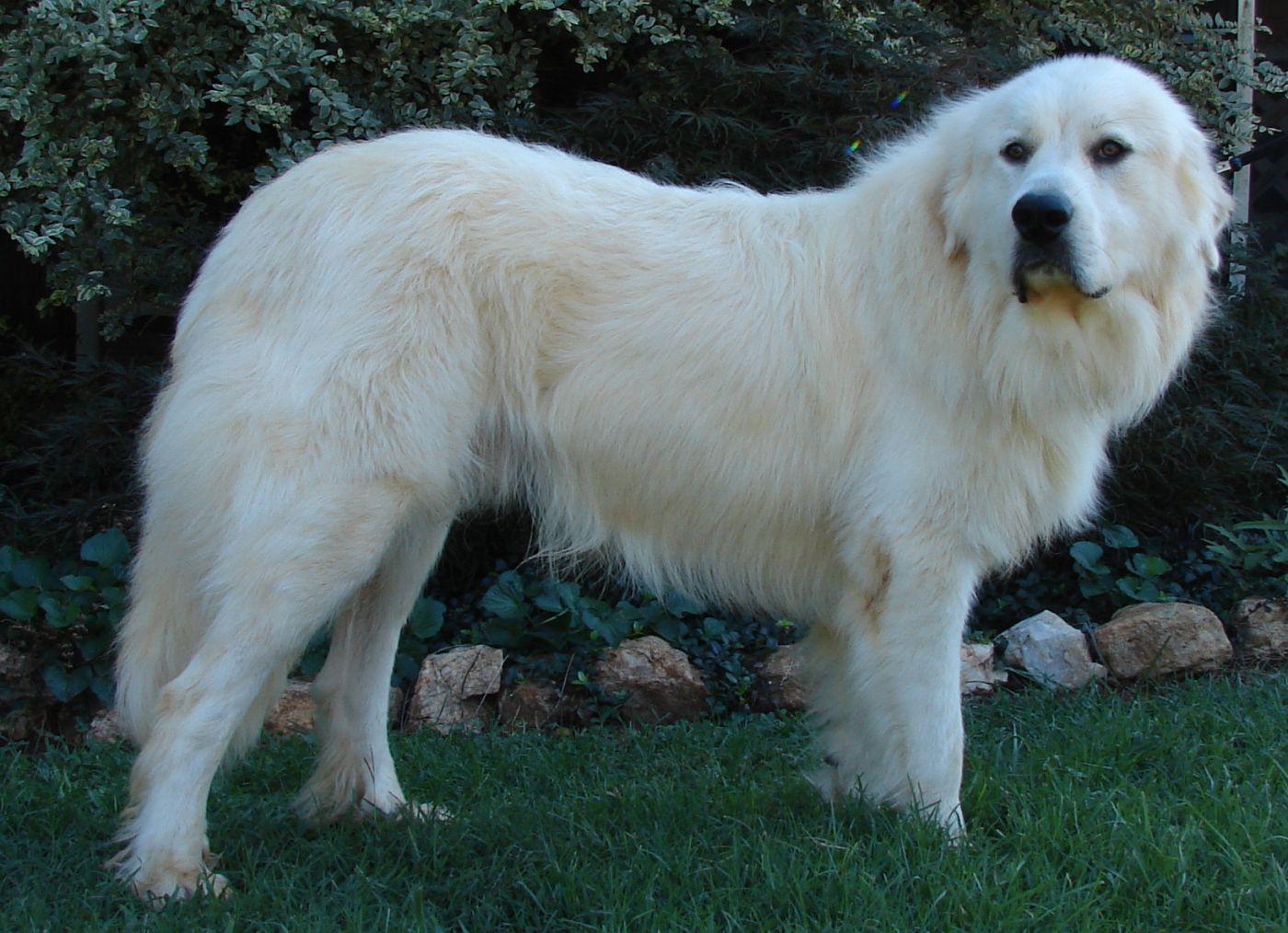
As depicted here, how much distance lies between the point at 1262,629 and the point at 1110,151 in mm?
2372

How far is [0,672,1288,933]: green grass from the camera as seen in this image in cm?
241

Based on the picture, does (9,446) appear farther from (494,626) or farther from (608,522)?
(608,522)

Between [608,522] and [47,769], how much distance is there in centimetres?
183

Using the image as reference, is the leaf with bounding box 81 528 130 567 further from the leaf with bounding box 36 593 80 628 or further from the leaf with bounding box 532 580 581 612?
the leaf with bounding box 532 580 581 612

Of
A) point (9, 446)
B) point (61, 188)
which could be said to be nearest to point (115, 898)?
→ point (61, 188)

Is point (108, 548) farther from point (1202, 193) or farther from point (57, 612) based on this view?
point (1202, 193)

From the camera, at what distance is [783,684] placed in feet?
14.0

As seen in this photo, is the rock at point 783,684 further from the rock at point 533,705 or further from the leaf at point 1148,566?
the leaf at point 1148,566

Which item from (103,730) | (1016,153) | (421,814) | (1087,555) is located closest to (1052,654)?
(1087,555)

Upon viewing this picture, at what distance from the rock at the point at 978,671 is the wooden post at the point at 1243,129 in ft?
6.85

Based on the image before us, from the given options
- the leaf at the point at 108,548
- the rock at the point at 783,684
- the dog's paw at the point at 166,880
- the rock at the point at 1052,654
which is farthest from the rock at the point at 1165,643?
the leaf at the point at 108,548

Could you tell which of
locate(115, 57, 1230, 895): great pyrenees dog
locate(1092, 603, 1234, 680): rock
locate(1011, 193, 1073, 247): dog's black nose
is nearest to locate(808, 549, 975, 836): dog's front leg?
locate(115, 57, 1230, 895): great pyrenees dog

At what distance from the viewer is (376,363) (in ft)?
8.74

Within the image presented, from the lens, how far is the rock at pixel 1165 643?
13.8 feet
